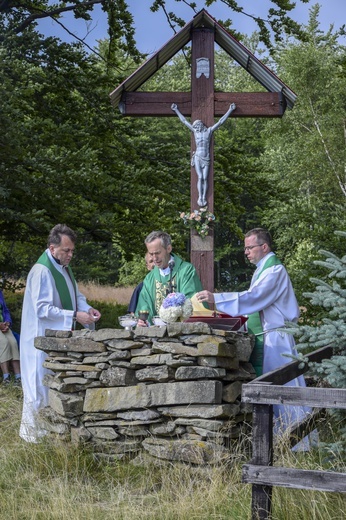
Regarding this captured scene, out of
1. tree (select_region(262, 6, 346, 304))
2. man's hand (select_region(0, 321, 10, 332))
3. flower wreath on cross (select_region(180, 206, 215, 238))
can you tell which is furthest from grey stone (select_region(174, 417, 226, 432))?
tree (select_region(262, 6, 346, 304))

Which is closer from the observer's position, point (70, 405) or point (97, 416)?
point (97, 416)

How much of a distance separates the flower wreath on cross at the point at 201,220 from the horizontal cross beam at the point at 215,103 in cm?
123

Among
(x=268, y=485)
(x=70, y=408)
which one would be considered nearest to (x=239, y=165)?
(x=70, y=408)

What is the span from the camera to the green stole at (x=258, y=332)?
6863 millimetres

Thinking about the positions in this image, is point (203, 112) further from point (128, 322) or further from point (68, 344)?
point (68, 344)

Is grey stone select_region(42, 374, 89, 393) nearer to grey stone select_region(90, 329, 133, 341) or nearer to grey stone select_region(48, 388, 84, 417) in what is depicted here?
grey stone select_region(48, 388, 84, 417)

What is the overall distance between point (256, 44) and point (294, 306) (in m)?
34.4

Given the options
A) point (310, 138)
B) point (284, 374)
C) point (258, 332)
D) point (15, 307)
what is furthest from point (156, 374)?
point (310, 138)

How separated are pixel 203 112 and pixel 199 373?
13.8ft

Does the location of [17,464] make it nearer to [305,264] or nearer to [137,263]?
[305,264]

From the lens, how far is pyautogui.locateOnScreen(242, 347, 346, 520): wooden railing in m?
4.38

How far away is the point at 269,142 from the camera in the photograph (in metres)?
30.8

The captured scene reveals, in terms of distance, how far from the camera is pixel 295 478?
4.44 meters

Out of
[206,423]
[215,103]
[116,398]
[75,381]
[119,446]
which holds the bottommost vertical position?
[119,446]
